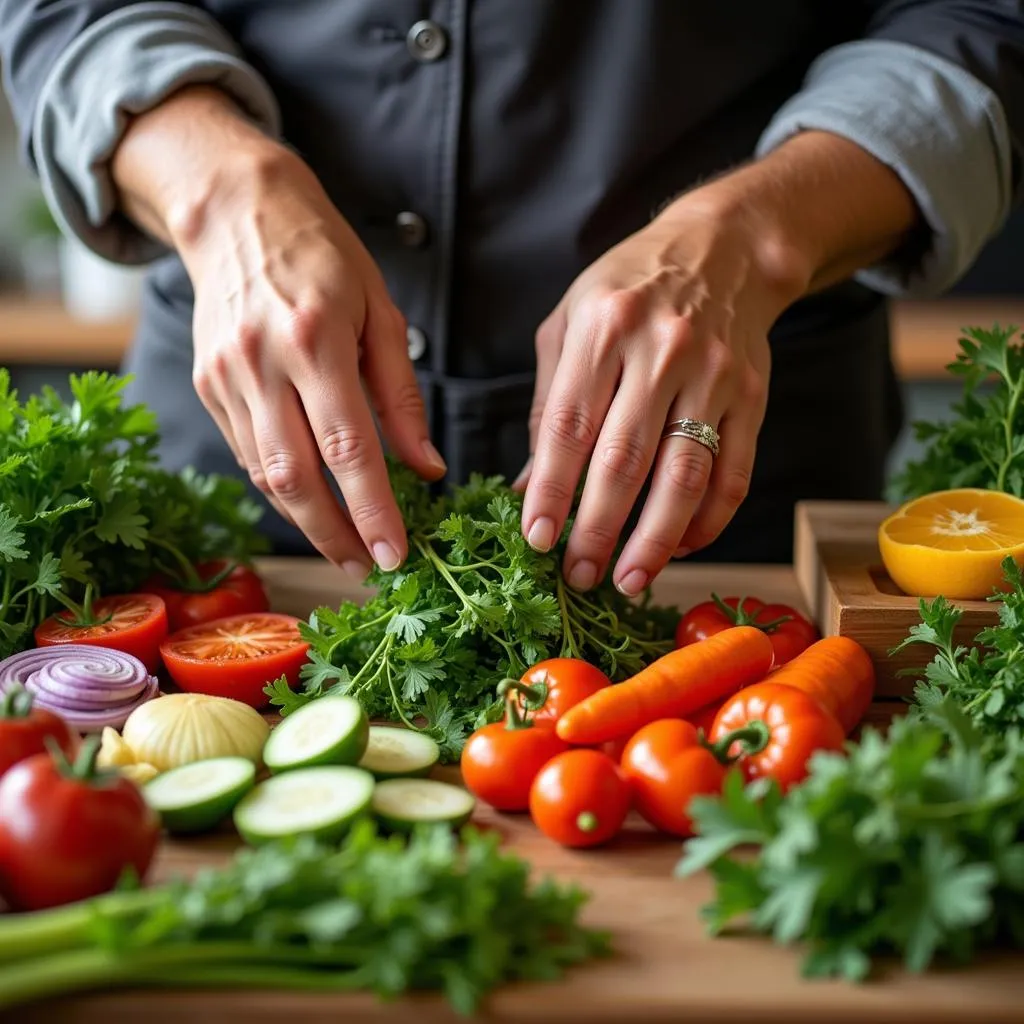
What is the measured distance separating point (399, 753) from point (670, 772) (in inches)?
13.5

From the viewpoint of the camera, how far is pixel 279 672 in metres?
1.83

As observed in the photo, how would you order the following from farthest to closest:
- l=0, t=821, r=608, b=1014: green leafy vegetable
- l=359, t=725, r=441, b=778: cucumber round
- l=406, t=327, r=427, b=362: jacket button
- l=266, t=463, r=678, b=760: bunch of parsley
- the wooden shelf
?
the wooden shelf, l=406, t=327, r=427, b=362: jacket button, l=266, t=463, r=678, b=760: bunch of parsley, l=359, t=725, r=441, b=778: cucumber round, l=0, t=821, r=608, b=1014: green leafy vegetable

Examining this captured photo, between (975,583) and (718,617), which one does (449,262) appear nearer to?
(718,617)

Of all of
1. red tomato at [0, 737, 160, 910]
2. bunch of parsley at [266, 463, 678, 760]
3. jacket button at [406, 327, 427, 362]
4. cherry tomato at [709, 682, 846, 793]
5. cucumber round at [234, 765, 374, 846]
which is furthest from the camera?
jacket button at [406, 327, 427, 362]

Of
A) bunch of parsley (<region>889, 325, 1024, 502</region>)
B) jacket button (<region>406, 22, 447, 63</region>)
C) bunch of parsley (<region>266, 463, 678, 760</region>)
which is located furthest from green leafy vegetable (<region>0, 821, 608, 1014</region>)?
jacket button (<region>406, 22, 447, 63</region>)

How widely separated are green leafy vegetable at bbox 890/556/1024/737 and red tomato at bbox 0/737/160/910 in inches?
36.7

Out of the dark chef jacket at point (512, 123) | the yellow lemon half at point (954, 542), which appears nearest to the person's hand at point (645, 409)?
the yellow lemon half at point (954, 542)

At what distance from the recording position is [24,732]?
4.54ft

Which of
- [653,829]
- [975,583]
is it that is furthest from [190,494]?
[975,583]

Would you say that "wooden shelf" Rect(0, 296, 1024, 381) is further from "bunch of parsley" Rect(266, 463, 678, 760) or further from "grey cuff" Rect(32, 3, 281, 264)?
"bunch of parsley" Rect(266, 463, 678, 760)

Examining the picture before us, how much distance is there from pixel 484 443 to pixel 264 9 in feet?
2.83

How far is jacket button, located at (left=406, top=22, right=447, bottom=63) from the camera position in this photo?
224 centimetres

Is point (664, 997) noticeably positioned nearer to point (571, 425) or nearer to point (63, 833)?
point (63, 833)

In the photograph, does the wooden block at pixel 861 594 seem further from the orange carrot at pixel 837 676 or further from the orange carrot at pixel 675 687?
the orange carrot at pixel 675 687
